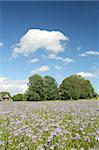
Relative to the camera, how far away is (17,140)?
4.42 meters

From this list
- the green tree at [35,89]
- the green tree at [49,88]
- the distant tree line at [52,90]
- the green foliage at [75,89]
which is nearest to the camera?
the green tree at [35,89]

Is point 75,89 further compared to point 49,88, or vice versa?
point 75,89

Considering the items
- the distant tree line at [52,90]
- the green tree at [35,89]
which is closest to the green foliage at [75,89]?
the distant tree line at [52,90]

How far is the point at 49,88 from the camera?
1832 inches

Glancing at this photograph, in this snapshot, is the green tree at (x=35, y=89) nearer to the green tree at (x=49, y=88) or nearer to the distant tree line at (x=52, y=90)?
the distant tree line at (x=52, y=90)

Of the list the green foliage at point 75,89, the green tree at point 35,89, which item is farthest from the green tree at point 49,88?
the green foliage at point 75,89

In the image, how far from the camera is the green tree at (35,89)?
43562 millimetres

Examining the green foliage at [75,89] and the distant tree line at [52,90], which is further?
the green foliage at [75,89]

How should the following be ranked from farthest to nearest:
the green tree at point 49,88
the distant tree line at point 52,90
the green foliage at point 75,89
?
the green foliage at point 75,89
the green tree at point 49,88
the distant tree line at point 52,90

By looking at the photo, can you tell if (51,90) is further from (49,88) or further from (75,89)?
(75,89)

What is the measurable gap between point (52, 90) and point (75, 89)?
314 inches

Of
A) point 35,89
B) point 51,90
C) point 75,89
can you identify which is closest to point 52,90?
point 51,90

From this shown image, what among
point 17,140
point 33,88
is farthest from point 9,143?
point 33,88

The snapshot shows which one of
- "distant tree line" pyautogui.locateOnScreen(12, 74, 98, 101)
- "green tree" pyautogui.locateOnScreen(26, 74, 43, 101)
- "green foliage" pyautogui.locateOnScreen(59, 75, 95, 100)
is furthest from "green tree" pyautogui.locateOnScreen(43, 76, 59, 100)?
"green foliage" pyautogui.locateOnScreen(59, 75, 95, 100)
